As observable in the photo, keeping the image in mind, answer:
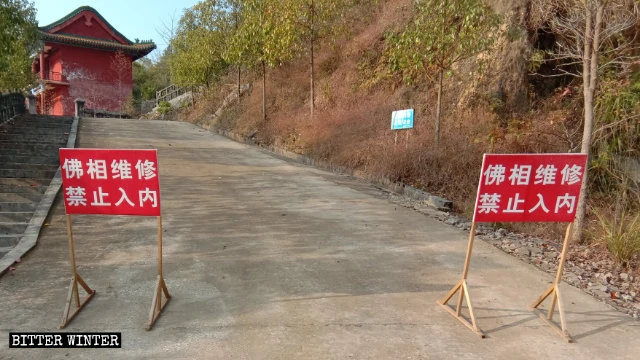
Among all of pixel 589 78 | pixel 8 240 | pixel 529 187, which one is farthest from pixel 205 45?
pixel 529 187

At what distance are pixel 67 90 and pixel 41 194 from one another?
28.4 m

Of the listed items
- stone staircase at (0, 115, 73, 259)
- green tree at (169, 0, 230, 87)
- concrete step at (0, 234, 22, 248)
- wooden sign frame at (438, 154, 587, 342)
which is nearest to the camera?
wooden sign frame at (438, 154, 587, 342)

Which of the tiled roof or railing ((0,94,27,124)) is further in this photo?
the tiled roof

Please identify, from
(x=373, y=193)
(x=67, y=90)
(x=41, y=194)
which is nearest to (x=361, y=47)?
(x=373, y=193)

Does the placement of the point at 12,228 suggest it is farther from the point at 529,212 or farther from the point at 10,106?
the point at 10,106

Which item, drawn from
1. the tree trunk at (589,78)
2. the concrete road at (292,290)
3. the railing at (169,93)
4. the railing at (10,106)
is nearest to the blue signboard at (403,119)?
the concrete road at (292,290)

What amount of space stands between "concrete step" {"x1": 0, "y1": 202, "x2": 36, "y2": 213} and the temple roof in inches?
1099

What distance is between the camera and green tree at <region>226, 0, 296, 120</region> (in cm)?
1447

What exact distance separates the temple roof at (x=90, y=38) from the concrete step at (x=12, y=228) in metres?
28.8

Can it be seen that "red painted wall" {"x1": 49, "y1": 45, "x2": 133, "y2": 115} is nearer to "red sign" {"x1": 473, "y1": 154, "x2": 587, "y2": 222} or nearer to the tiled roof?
the tiled roof

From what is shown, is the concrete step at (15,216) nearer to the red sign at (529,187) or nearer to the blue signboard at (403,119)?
the red sign at (529,187)

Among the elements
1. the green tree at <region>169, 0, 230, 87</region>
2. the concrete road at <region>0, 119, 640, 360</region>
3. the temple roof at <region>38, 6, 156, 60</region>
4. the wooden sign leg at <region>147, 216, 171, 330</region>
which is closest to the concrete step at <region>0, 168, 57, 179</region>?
the concrete road at <region>0, 119, 640, 360</region>

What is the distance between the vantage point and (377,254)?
17.5ft

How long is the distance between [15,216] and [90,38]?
1206 inches
